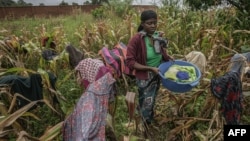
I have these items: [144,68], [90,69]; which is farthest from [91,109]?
[144,68]

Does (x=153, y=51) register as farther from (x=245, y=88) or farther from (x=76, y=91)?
(x=76, y=91)

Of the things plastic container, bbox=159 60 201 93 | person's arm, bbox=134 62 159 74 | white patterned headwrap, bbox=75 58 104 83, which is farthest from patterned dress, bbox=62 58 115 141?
plastic container, bbox=159 60 201 93

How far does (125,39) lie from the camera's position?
5.37 metres

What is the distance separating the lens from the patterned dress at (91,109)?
82.7 inches

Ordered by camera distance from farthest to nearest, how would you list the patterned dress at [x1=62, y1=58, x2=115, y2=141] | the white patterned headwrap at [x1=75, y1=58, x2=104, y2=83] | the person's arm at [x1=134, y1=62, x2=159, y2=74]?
1. the person's arm at [x1=134, y1=62, x2=159, y2=74]
2. the white patterned headwrap at [x1=75, y1=58, x2=104, y2=83]
3. the patterned dress at [x1=62, y1=58, x2=115, y2=141]

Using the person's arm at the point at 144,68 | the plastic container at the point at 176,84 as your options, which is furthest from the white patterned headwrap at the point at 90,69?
the plastic container at the point at 176,84

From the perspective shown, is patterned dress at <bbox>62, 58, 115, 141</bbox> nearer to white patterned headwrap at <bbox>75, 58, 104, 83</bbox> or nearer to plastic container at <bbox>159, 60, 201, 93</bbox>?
white patterned headwrap at <bbox>75, 58, 104, 83</bbox>

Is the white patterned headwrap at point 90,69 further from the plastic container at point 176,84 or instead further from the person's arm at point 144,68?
the plastic container at point 176,84

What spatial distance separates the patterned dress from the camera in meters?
2.10

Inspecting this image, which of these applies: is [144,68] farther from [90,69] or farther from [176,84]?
[90,69]

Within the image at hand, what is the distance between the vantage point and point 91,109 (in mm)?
2191

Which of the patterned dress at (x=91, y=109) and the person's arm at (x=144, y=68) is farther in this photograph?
the person's arm at (x=144, y=68)

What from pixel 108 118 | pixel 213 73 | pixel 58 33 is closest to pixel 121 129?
pixel 108 118

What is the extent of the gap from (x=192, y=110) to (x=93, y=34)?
2.61 metres
